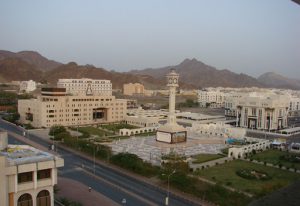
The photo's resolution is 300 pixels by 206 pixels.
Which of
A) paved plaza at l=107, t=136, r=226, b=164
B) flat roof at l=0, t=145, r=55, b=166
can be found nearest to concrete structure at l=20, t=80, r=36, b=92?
paved plaza at l=107, t=136, r=226, b=164

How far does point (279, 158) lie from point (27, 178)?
65.8ft

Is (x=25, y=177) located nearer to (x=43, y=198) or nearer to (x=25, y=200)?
(x=25, y=200)

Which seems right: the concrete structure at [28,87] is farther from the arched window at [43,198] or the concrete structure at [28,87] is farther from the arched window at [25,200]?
the arched window at [25,200]

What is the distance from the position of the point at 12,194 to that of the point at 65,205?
325 cm

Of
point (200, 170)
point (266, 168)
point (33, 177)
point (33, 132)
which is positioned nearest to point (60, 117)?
point (33, 132)

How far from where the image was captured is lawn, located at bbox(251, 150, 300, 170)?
77.8 ft

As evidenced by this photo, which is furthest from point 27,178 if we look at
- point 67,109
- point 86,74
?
point 86,74

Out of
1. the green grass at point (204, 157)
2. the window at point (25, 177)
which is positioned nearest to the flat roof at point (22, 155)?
the window at point (25, 177)

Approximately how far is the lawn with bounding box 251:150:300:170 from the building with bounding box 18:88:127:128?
22078 mm

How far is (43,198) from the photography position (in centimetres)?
1191

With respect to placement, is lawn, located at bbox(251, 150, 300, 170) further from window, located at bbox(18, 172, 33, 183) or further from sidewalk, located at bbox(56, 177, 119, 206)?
window, located at bbox(18, 172, 33, 183)

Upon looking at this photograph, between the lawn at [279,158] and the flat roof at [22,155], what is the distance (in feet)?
56.9

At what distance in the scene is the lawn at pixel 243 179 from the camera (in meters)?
18.2

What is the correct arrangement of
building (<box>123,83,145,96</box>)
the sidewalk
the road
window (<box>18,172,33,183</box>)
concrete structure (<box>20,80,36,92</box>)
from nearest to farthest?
window (<box>18,172,33,183</box>) → the sidewalk → the road → concrete structure (<box>20,80,36,92</box>) → building (<box>123,83,145,96</box>)
